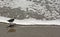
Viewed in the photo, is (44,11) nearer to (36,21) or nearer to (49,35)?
(36,21)

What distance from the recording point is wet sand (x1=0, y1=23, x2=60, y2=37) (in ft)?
4.76

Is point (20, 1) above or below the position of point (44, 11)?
above

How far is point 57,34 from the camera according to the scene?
1.49 meters

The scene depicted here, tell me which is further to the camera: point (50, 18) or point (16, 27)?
point (50, 18)

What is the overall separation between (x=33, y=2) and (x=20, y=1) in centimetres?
20

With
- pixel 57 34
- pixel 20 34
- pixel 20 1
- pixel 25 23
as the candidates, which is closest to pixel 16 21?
pixel 25 23

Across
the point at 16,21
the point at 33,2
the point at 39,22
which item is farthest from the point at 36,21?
the point at 33,2

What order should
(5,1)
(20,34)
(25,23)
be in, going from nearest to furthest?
1. (20,34)
2. (25,23)
3. (5,1)

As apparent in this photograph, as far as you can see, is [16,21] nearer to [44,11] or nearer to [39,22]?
[39,22]

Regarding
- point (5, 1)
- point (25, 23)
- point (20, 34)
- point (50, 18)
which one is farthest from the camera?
point (5, 1)

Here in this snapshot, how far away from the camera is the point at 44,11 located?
5.99 ft

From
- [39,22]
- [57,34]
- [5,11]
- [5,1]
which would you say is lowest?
[57,34]

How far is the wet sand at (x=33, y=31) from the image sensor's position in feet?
4.76

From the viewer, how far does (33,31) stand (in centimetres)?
150
